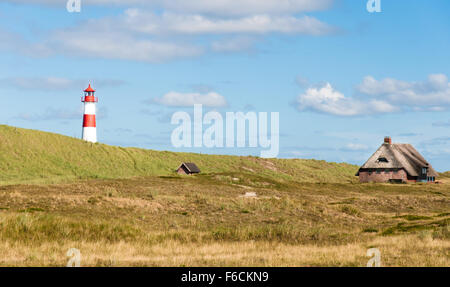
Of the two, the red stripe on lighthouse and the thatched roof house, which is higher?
the red stripe on lighthouse

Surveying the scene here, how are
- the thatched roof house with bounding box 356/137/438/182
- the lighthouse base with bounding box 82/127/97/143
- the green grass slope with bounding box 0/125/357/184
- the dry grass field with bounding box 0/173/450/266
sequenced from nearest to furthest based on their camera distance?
the dry grass field with bounding box 0/173/450/266 < the green grass slope with bounding box 0/125/357/184 < the thatched roof house with bounding box 356/137/438/182 < the lighthouse base with bounding box 82/127/97/143

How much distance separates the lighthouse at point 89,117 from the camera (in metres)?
92.4

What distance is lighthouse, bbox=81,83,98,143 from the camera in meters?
92.4

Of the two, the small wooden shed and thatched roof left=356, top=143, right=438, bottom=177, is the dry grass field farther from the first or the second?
thatched roof left=356, top=143, right=438, bottom=177

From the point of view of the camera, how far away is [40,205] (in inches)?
1315

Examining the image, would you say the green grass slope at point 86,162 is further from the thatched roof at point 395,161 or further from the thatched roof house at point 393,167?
the thatched roof at point 395,161

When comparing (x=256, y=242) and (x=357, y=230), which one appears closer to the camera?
(x=256, y=242)

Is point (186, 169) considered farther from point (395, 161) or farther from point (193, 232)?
point (193, 232)

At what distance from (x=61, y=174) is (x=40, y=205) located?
40.4 m

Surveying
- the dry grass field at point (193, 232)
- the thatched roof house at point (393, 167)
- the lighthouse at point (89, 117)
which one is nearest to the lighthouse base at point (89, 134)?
the lighthouse at point (89, 117)

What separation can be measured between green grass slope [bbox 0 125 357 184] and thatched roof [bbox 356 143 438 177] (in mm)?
18230

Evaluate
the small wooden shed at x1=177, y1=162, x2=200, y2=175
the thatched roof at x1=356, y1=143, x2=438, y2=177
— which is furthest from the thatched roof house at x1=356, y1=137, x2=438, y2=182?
the small wooden shed at x1=177, y1=162, x2=200, y2=175
